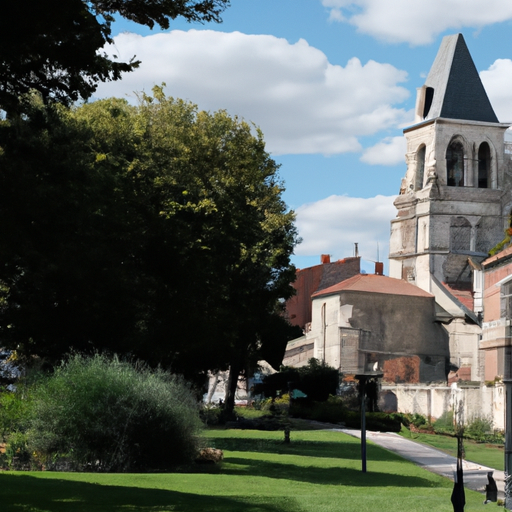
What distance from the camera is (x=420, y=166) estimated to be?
74.8 meters

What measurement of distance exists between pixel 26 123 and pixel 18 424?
6.84m

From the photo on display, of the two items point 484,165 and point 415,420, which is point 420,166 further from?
point 415,420

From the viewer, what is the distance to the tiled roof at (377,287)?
2556 inches

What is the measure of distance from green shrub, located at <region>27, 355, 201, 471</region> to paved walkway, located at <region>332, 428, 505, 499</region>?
21.5 ft

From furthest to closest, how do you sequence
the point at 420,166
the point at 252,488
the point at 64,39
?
1. the point at 420,166
2. the point at 252,488
3. the point at 64,39

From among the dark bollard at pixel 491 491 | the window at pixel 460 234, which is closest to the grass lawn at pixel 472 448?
the dark bollard at pixel 491 491

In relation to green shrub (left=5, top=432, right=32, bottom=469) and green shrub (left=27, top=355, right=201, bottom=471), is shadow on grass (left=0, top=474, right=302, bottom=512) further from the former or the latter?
green shrub (left=5, top=432, right=32, bottom=469)

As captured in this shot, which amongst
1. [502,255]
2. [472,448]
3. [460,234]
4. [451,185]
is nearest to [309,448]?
[472,448]

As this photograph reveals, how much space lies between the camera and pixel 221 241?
32031 millimetres

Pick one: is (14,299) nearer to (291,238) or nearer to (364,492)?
(364,492)

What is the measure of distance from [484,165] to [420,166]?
5.28 m

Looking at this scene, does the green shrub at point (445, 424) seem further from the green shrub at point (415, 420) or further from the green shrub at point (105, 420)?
the green shrub at point (105, 420)

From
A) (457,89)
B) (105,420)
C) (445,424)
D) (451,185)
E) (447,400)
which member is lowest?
(105,420)

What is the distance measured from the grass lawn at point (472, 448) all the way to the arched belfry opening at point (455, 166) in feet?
119
